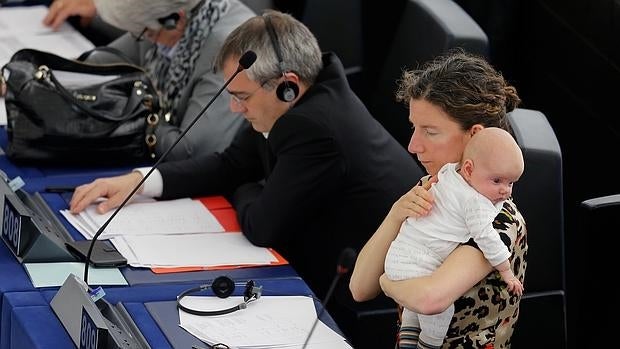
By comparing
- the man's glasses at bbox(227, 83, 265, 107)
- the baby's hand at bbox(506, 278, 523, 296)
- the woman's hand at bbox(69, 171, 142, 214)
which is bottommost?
the woman's hand at bbox(69, 171, 142, 214)

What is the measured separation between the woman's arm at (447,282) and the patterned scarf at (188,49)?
63.3 inches

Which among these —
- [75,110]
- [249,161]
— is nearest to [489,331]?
[249,161]

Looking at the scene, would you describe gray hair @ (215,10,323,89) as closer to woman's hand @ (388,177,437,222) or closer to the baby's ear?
woman's hand @ (388,177,437,222)

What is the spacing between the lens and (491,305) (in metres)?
2.32

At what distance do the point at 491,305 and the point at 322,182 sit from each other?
745mm


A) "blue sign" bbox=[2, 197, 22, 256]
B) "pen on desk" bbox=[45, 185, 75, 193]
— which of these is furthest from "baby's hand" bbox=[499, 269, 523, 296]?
"pen on desk" bbox=[45, 185, 75, 193]

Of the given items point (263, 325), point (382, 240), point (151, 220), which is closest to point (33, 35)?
point (151, 220)

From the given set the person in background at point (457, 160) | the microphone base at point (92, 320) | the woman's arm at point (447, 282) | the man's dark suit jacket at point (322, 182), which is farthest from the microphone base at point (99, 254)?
the woman's arm at point (447, 282)

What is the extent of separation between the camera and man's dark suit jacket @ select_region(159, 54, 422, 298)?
295 cm

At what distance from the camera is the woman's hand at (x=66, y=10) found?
14.6ft

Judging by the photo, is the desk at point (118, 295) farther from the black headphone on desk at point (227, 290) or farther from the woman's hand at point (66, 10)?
the woman's hand at point (66, 10)

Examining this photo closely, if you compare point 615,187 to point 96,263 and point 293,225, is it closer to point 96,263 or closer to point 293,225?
point 293,225

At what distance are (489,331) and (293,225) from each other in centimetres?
77

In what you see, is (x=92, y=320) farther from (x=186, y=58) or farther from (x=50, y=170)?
(x=186, y=58)
